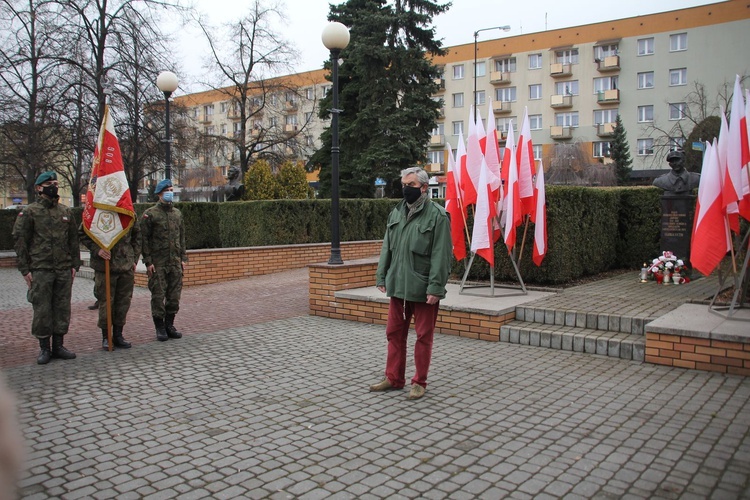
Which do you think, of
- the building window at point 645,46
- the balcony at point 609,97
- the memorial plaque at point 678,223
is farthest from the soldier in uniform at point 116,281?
the building window at point 645,46

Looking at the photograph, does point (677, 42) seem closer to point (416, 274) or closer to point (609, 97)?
point (609, 97)

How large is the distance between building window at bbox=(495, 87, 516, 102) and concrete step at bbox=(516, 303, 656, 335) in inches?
2003

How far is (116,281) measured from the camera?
736 centimetres

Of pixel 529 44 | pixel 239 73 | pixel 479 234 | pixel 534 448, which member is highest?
pixel 529 44

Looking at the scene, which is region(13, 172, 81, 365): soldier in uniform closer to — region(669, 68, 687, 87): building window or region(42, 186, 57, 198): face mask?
region(42, 186, 57, 198): face mask

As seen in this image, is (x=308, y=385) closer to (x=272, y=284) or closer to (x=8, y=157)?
(x=272, y=284)

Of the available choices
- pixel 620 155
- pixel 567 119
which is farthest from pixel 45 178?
pixel 567 119

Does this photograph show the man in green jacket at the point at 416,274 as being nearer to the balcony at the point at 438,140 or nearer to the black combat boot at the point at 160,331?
the black combat boot at the point at 160,331

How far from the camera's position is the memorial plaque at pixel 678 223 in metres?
10.7

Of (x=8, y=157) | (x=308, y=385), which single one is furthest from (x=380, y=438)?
(x=8, y=157)

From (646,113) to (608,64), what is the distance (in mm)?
5082

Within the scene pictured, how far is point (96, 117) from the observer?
855 inches

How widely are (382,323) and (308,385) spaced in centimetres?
307

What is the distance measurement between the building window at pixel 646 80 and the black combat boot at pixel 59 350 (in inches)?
2025
